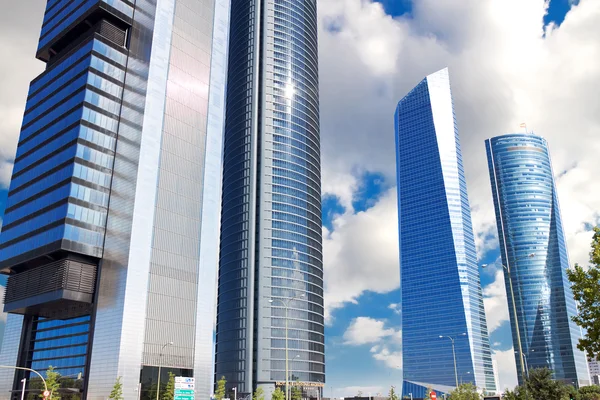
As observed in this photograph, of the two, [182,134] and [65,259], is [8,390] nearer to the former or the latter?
[65,259]

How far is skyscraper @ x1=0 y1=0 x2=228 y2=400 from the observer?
105 metres

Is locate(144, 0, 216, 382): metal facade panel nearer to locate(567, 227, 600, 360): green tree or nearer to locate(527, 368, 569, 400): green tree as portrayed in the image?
locate(527, 368, 569, 400): green tree

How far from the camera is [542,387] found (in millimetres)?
73375

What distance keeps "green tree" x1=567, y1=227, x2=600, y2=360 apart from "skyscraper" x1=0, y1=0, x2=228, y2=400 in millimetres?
81741

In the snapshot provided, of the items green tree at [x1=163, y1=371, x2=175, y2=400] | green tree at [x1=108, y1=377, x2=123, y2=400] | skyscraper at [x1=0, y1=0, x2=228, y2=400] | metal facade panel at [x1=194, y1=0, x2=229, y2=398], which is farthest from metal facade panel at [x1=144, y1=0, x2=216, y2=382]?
green tree at [x1=108, y1=377, x2=123, y2=400]

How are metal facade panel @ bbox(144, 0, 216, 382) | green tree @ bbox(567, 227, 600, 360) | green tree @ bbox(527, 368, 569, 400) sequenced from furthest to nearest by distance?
metal facade panel @ bbox(144, 0, 216, 382), green tree @ bbox(527, 368, 569, 400), green tree @ bbox(567, 227, 600, 360)

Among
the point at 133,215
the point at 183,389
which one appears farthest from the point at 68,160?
the point at 183,389

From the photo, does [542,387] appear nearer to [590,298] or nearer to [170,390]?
[590,298]

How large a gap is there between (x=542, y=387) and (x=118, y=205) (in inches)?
3304

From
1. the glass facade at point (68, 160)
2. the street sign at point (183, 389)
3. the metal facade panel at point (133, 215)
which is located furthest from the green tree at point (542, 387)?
the glass facade at point (68, 160)

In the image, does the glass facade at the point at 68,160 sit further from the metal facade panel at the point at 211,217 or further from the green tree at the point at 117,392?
the green tree at the point at 117,392

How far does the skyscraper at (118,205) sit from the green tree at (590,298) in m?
81.7

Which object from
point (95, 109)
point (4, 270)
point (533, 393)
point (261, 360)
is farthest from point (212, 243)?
point (261, 360)

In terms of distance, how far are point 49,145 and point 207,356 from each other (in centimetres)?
5835
